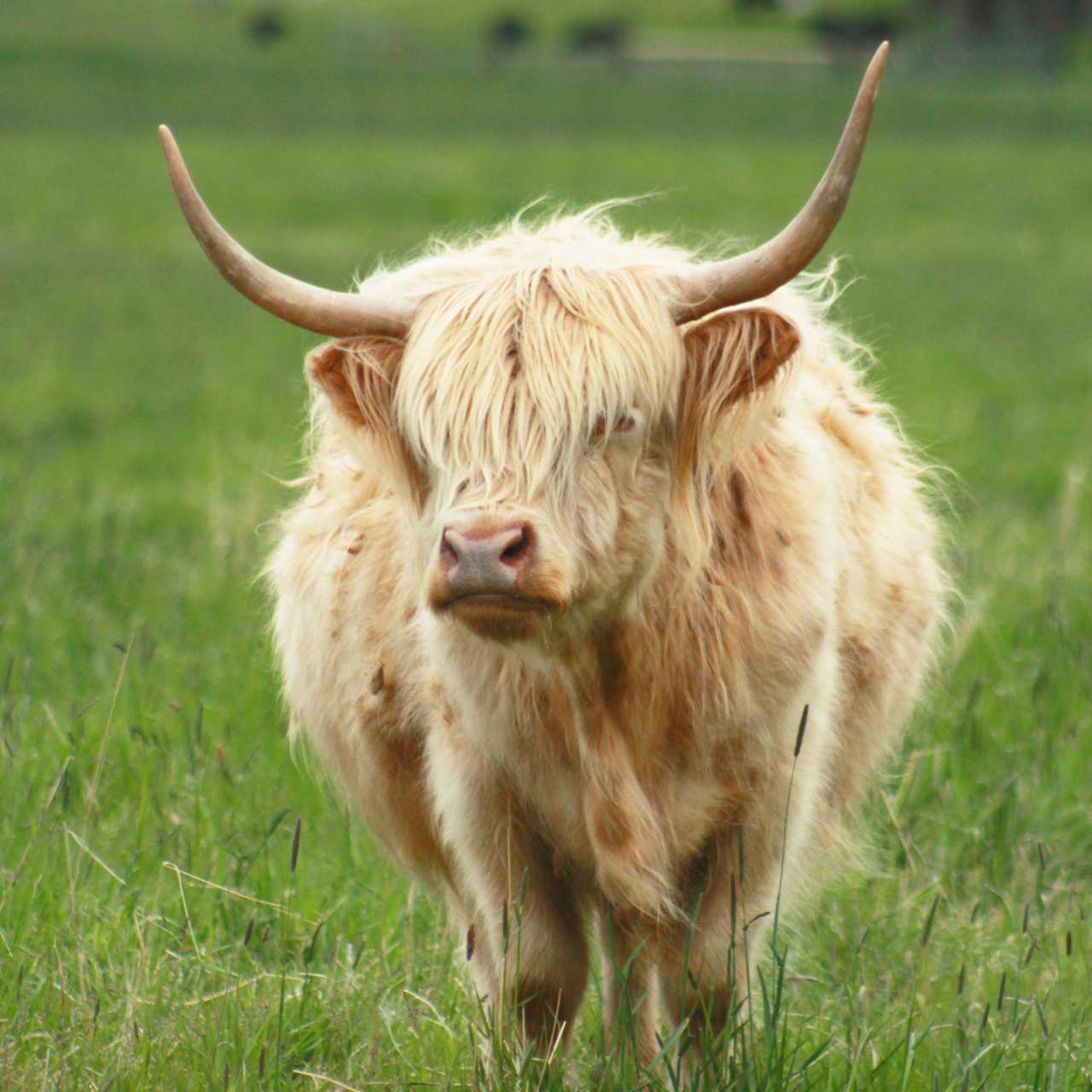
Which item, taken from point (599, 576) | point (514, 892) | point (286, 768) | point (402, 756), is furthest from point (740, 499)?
point (286, 768)

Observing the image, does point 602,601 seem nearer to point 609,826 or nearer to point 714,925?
point 609,826

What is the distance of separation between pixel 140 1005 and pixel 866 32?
64727mm

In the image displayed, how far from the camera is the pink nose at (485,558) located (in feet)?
9.11

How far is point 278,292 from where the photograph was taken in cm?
306

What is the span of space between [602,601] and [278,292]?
2.46 feet

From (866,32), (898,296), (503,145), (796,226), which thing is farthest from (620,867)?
(866,32)

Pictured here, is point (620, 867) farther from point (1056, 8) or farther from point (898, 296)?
point (1056, 8)

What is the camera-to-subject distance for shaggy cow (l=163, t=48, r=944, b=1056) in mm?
3012

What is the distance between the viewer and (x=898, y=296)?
1723 centimetres

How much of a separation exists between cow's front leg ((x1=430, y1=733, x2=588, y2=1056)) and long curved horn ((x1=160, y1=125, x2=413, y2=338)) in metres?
0.79

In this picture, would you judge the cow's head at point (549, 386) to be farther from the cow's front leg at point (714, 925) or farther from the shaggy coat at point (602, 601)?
the cow's front leg at point (714, 925)

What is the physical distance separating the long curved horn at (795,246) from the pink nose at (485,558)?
1.98 feet

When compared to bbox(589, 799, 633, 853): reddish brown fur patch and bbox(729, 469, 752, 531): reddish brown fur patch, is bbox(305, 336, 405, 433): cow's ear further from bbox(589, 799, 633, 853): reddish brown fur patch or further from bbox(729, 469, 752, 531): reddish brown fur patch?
bbox(589, 799, 633, 853): reddish brown fur patch

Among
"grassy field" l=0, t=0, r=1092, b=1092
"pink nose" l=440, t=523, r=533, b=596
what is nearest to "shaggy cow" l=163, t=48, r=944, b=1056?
"pink nose" l=440, t=523, r=533, b=596
